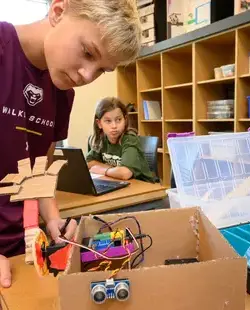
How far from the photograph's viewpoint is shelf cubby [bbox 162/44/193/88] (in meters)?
3.40

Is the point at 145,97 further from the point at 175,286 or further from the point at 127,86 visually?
the point at 175,286

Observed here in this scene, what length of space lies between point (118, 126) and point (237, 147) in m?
1.39

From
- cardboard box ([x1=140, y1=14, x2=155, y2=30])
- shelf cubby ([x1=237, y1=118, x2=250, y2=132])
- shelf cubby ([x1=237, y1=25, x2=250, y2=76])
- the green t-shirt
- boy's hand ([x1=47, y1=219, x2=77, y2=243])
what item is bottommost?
boy's hand ([x1=47, y1=219, x2=77, y2=243])

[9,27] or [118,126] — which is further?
[118,126]

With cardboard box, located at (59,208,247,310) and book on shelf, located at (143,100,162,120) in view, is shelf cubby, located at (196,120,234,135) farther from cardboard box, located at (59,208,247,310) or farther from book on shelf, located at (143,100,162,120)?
cardboard box, located at (59,208,247,310)

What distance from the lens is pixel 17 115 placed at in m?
0.88

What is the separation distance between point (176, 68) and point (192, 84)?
1.77ft

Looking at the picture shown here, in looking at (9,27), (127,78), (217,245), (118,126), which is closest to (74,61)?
(9,27)

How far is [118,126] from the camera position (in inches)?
87.8

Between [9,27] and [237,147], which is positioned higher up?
[9,27]

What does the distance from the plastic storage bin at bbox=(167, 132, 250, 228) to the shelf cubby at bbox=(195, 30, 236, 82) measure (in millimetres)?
2242

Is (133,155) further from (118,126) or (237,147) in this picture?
(237,147)

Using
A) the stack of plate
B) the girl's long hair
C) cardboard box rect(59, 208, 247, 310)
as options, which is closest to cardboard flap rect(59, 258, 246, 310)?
cardboard box rect(59, 208, 247, 310)

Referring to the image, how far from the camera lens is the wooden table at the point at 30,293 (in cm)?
59
